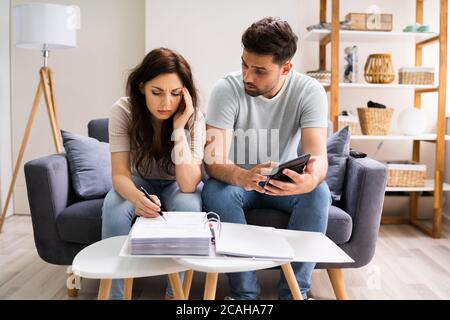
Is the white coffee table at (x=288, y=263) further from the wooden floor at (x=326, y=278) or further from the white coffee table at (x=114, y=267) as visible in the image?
the wooden floor at (x=326, y=278)

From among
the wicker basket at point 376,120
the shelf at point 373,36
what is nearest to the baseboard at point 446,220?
the wicker basket at point 376,120

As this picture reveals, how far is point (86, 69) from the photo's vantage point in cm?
361

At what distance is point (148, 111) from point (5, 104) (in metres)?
1.95

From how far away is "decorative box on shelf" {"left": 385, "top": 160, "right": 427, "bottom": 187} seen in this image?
323 cm

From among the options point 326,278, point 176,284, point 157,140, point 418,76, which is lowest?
point 326,278

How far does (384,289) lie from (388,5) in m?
2.10

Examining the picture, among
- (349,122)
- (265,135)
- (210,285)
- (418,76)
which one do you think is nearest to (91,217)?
(265,135)

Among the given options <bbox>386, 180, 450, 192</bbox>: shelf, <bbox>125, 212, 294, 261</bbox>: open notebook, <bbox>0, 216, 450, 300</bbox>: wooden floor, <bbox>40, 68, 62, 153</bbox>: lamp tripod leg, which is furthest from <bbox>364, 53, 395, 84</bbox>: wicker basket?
<bbox>125, 212, 294, 261</bbox>: open notebook

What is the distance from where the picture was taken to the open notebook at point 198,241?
1.27 meters

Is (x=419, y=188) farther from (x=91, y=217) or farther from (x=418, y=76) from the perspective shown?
(x=91, y=217)

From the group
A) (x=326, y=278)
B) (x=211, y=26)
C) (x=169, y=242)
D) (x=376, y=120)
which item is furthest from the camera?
(x=211, y=26)

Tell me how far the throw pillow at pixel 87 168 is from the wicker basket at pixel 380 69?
1.78 meters

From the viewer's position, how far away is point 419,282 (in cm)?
235

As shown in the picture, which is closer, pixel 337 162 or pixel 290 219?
pixel 290 219
